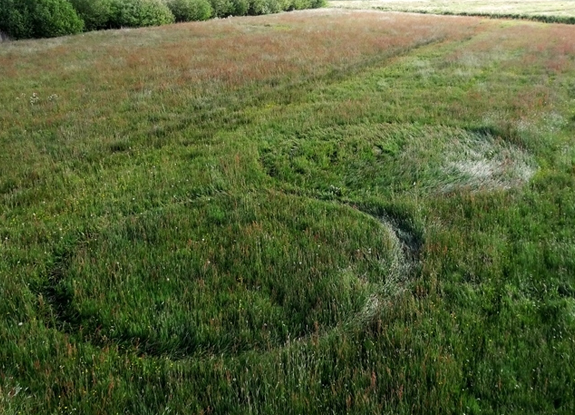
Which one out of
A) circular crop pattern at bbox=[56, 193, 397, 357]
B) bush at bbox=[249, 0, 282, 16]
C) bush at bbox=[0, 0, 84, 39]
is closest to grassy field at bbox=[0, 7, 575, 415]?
circular crop pattern at bbox=[56, 193, 397, 357]

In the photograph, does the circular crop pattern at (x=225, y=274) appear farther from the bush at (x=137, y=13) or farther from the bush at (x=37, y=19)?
the bush at (x=137, y=13)

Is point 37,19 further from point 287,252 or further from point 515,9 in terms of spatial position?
point 515,9

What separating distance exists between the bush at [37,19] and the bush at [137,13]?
5.45 metres

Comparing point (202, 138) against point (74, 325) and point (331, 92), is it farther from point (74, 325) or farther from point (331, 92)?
point (74, 325)

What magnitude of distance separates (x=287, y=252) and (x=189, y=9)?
50.6m

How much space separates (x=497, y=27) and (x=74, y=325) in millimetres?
41677

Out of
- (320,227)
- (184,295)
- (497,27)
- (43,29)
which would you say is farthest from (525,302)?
Answer: (43,29)

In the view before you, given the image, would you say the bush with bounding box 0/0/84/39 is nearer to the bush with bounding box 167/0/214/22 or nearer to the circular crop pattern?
the bush with bounding box 167/0/214/22

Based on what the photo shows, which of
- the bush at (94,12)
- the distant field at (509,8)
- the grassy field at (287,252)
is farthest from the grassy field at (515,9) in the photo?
the bush at (94,12)

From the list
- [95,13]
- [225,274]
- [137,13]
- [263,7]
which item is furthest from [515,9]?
[225,274]

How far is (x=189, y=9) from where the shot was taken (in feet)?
171

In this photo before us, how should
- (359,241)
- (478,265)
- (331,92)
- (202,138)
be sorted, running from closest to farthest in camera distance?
(478,265) → (359,241) → (202,138) → (331,92)

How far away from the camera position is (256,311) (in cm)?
657

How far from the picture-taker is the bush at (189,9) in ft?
170
